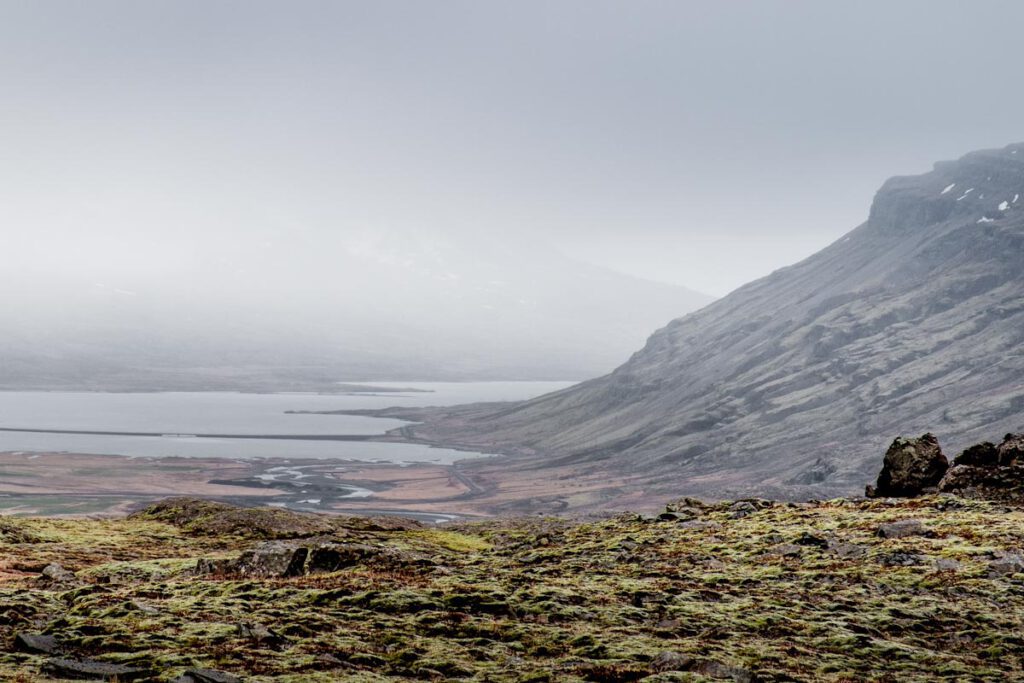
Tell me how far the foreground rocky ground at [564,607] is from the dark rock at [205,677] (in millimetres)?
57

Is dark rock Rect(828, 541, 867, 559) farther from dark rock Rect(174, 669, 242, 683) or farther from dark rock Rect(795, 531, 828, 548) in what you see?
dark rock Rect(174, 669, 242, 683)

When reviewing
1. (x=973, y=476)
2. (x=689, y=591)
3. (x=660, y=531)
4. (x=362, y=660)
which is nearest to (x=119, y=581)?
(x=362, y=660)

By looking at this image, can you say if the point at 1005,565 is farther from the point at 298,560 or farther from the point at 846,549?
the point at 298,560

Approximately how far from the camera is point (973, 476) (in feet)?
148

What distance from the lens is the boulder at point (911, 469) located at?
48.6m

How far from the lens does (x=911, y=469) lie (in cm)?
4903

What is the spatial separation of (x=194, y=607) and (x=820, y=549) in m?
24.0

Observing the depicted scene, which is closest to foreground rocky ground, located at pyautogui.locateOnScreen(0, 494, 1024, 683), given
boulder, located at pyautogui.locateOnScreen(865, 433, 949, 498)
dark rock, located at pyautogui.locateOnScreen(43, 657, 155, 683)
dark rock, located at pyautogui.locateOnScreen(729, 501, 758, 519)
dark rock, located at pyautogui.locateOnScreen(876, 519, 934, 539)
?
dark rock, located at pyautogui.locateOnScreen(43, 657, 155, 683)

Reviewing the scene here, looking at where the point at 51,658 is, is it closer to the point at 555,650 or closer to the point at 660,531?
the point at 555,650

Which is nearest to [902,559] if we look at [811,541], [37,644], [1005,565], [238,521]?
[1005,565]

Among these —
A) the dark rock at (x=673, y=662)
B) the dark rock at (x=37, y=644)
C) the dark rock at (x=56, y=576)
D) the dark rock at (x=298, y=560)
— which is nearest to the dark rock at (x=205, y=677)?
the dark rock at (x=37, y=644)

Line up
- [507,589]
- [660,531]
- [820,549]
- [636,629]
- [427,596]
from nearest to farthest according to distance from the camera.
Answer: [636,629] → [427,596] → [507,589] → [820,549] → [660,531]

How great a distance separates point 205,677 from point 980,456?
43711mm

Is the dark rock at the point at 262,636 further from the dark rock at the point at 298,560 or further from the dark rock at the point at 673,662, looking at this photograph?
the dark rock at the point at 298,560
